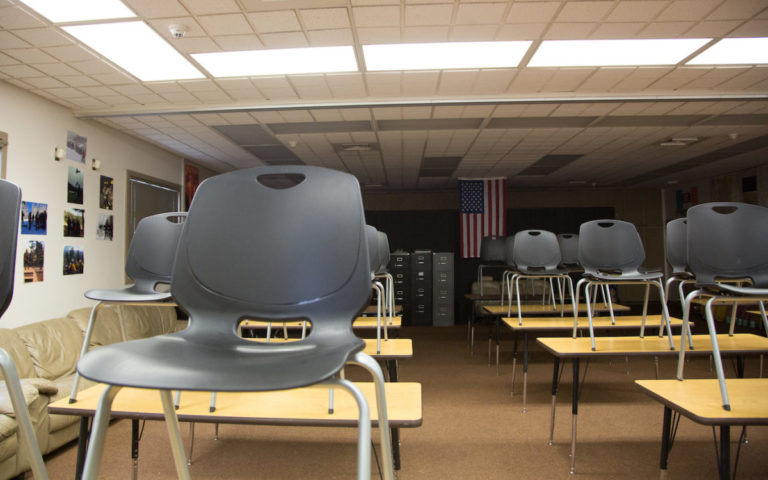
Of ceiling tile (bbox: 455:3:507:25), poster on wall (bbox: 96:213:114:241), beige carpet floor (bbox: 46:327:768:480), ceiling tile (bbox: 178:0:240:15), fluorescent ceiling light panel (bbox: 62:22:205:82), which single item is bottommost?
beige carpet floor (bbox: 46:327:768:480)

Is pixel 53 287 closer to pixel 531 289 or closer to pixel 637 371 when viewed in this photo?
pixel 637 371

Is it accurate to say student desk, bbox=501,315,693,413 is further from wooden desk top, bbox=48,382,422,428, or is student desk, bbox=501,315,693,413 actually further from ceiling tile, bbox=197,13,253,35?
ceiling tile, bbox=197,13,253,35

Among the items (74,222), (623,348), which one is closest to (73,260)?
(74,222)

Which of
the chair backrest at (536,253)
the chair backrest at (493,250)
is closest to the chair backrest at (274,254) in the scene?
the chair backrest at (536,253)

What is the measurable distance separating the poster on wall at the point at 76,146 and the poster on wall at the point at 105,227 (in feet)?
2.30

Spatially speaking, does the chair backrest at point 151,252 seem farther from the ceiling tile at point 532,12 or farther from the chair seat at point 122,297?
the ceiling tile at point 532,12

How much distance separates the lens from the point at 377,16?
3.28 meters

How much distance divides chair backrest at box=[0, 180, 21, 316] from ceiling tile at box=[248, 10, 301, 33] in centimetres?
263

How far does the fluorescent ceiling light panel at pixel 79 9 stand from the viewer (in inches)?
117

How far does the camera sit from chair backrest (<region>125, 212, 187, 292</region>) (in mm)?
2354

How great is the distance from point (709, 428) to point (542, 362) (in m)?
2.24

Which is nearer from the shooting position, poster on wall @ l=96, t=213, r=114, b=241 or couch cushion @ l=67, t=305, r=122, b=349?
couch cushion @ l=67, t=305, r=122, b=349

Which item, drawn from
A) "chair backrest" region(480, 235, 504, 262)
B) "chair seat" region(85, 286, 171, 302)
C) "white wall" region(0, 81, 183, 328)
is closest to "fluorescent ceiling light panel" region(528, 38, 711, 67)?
"chair seat" region(85, 286, 171, 302)

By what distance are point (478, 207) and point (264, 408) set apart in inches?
335
